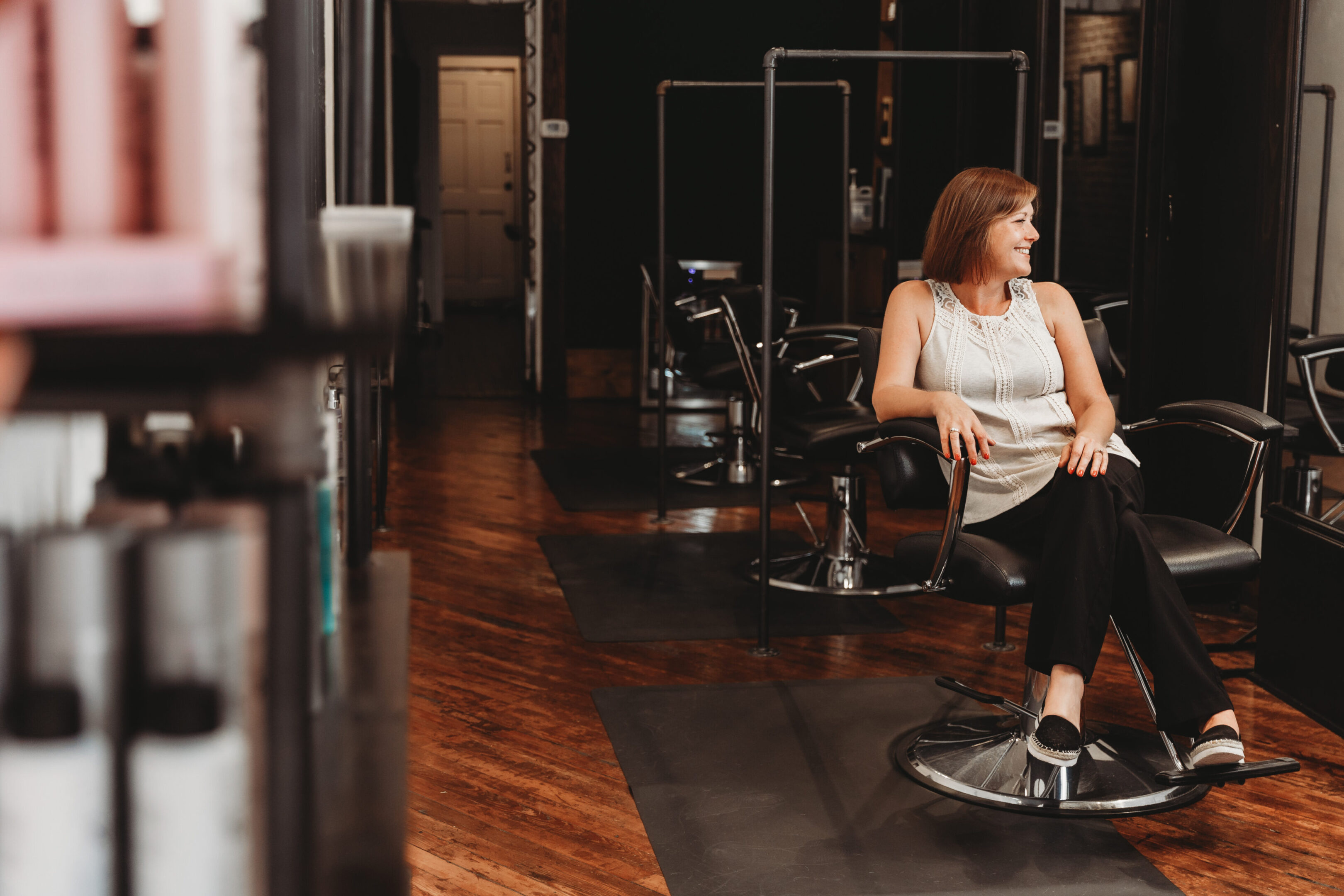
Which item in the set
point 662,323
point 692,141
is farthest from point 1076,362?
point 692,141

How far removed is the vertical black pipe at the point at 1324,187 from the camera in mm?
3482

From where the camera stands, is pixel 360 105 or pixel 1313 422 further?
pixel 1313 422

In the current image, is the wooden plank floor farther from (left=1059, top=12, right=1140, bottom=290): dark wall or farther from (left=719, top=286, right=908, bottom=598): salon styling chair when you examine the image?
(left=1059, top=12, right=1140, bottom=290): dark wall

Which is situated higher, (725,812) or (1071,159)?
(1071,159)

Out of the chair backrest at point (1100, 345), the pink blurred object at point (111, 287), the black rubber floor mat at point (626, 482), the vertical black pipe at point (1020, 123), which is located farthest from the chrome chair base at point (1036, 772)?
the pink blurred object at point (111, 287)

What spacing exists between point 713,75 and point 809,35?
623 millimetres

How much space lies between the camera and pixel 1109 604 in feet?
8.16

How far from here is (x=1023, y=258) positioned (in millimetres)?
2869

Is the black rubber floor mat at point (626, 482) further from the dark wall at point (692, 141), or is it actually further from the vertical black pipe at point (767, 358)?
the dark wall at point (692, 141)

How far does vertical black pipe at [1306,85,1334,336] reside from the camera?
3.48 m

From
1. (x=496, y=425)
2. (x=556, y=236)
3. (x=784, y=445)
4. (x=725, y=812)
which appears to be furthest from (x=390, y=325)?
(x=556, y=236)

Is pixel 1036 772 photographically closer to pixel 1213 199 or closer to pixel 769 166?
A: pixel 769 166

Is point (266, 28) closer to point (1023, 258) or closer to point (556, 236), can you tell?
point (1023, 258)

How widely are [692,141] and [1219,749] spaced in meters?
6.00
